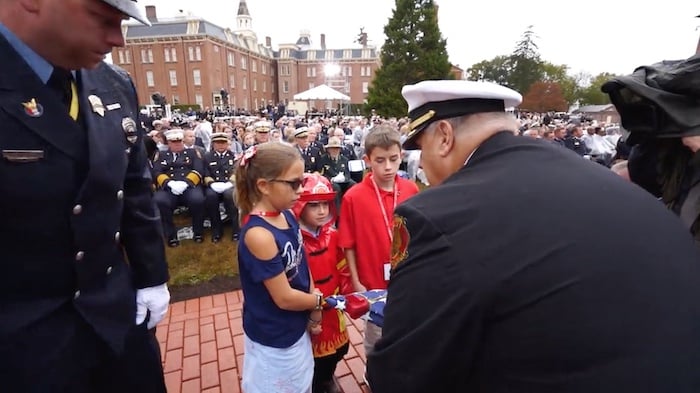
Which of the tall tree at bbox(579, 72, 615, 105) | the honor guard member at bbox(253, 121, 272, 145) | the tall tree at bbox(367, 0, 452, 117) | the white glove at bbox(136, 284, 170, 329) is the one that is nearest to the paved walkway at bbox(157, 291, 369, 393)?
the white glove at bbox(136, 284, 170, 329)

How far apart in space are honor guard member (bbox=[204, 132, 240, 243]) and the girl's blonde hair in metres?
4.48

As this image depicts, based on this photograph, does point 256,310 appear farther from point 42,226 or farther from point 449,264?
point 449,264

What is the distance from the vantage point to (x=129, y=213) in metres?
1.79

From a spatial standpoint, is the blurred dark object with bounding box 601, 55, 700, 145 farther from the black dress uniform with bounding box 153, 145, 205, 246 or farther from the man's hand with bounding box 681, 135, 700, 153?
the black dress uniform with bounding box 153, 145, 205, 246

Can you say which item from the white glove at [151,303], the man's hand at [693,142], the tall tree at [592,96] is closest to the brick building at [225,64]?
the tall tree at [592,96]

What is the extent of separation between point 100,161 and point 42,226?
290mm

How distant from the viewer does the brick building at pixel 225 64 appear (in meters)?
51.3

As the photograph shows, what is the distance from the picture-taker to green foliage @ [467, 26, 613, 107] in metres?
61.6

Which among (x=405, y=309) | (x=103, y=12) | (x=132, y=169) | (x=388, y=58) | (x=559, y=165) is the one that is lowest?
(x=405, y=309)

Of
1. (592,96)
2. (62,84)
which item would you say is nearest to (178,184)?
(62,84)

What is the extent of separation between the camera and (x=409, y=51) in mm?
38531

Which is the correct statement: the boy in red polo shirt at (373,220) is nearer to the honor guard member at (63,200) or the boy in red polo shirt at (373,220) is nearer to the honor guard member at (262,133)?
the honor guard member at (63,200)

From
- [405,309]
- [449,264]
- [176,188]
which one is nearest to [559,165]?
[449,264]

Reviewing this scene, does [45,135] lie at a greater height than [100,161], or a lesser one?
greater
